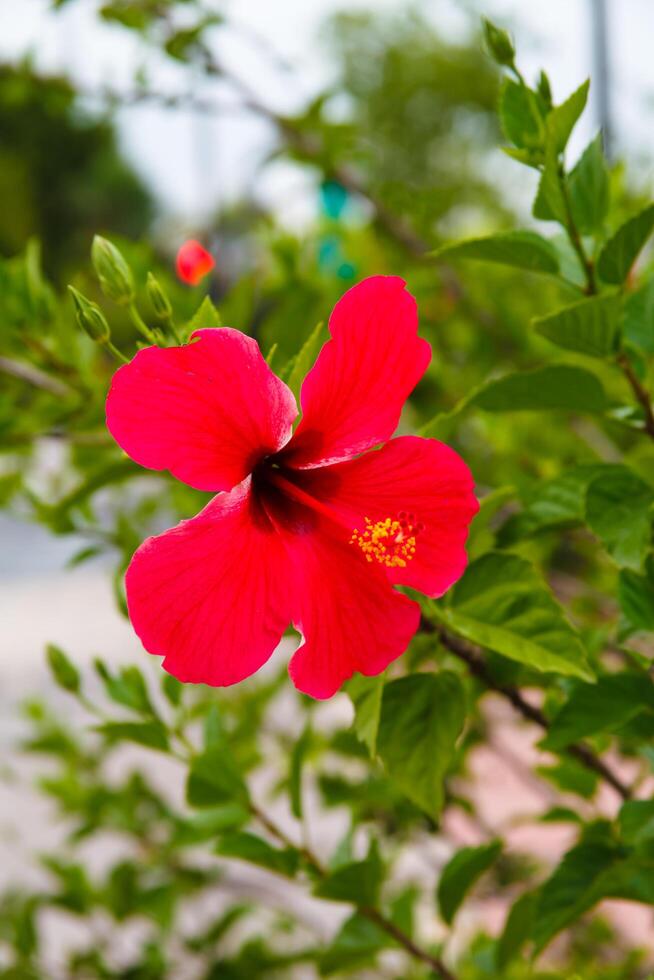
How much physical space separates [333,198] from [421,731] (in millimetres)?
1254

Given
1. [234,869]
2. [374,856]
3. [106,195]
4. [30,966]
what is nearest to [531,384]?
[374,856]

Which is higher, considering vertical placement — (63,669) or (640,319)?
(640,319)

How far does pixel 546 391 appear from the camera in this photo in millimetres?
601

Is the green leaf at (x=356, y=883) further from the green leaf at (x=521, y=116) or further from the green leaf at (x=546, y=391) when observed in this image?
the green leaf at (x=521, y=116)

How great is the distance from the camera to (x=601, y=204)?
0.57 m

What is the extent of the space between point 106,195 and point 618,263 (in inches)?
1038

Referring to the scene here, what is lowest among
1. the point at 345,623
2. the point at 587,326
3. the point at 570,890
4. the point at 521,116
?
the point at 570,890

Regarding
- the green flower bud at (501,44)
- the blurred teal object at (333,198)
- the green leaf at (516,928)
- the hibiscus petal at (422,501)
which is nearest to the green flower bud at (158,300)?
the hibiscus petal at (422,501)

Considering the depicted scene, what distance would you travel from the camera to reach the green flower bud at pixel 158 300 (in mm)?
515

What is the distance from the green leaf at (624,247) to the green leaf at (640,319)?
5cm

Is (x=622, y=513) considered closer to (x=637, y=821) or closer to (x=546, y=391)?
(x=546, y=391)

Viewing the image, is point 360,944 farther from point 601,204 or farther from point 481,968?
point 601,204

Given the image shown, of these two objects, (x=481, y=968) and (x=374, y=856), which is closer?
(x=374, y=856)

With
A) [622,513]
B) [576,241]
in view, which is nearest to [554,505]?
[622,513]
